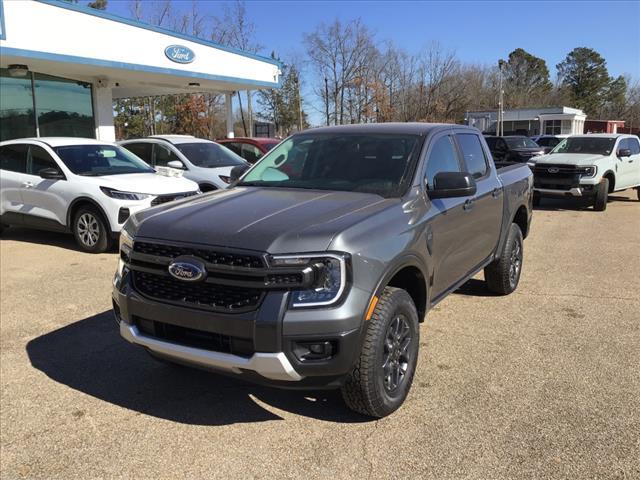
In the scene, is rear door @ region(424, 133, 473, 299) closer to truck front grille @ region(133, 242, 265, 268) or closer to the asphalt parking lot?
the asphalt parking lot

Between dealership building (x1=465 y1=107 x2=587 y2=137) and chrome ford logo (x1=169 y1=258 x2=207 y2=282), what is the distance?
5602 cm

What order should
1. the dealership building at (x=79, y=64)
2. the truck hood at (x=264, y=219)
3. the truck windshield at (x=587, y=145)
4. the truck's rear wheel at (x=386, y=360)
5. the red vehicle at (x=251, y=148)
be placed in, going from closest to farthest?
the truck hood at (x=264, y=219), the truck's rear wheel at (x=386, y=360), the dealership building at (x=79, y=64), the red vehicle at (x=251, y=148), the truck windshield at (x=587, y=145)

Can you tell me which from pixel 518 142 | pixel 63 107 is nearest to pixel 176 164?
pixel 63 107

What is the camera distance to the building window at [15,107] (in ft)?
46.3

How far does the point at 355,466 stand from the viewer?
2.99m

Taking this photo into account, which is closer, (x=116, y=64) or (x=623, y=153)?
(x=623, y=153)

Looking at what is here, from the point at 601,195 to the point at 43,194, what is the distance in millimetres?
11557

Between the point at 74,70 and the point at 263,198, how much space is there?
13.3 metres

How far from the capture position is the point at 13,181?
916cm

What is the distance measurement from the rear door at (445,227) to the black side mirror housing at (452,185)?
102 millimetres

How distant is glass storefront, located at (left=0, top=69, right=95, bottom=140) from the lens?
562 inches

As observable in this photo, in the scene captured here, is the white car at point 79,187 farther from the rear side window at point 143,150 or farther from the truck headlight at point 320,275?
the truck headlight at point 320,275

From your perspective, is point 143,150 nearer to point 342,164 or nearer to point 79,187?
point 79,187

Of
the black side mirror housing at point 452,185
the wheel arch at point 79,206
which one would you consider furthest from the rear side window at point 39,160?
the black side mirror housing at point 452,185
